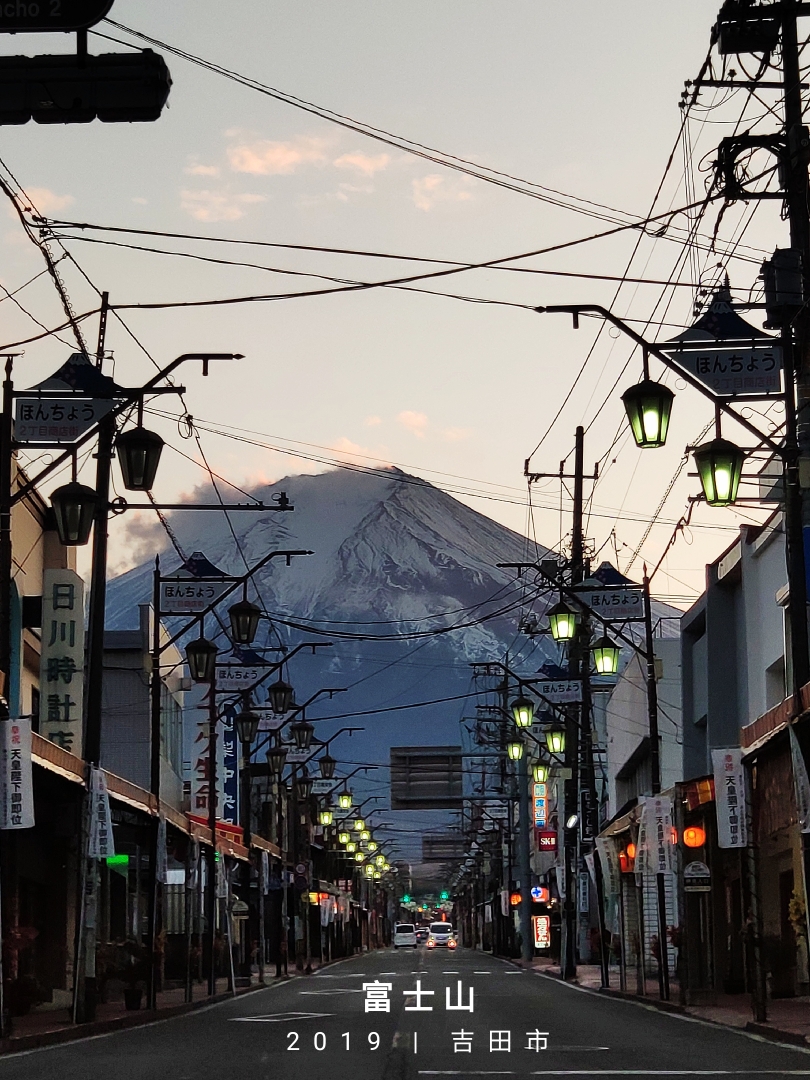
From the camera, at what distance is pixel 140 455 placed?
861 inches

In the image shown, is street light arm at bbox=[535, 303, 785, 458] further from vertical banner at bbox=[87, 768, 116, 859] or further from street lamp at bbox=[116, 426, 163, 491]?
vertical banner at bbox=[87, 768, 116, 859]

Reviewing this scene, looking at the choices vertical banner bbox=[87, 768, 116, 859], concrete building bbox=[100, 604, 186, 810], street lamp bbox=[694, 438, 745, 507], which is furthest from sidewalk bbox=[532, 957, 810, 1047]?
concrete building bbox=[100, 604, 186, 810]

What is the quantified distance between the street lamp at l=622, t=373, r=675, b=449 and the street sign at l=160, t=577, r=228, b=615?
15.9 metres

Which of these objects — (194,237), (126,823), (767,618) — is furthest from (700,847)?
(194,237)

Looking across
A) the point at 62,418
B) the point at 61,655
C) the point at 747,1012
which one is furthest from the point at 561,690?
the point at 62,418

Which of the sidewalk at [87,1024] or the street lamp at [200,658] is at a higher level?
the street lamp at [200,658]

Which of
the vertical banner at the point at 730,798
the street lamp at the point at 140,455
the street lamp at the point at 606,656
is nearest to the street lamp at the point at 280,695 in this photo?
the street lamp at the point at 606,656

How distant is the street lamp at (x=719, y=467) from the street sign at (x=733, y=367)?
73 cm

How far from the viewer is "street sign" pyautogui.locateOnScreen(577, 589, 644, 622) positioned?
3591 centimetres

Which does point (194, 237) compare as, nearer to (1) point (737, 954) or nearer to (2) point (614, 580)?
(2) point (614, 580)

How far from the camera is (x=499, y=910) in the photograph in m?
108

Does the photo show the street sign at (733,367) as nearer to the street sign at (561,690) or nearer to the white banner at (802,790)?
the white banner at (802,790)

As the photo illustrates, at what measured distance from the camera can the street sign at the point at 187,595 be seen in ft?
107

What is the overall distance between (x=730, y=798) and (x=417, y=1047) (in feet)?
23.5
